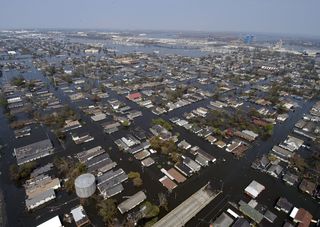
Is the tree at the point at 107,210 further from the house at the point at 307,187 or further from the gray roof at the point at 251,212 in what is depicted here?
the house at the point at 307,187

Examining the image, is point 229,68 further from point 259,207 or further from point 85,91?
point 259,207

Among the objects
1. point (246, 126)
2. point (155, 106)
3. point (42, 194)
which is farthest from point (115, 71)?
point (42, 194)

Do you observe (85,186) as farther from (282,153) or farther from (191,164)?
(282,153)

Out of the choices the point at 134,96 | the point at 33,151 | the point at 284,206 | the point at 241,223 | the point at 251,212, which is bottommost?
the point at 284,206

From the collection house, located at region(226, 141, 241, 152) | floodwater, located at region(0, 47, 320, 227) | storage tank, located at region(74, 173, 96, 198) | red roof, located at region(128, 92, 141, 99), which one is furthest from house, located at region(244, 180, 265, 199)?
red roof, located at region(128, 92, 141, 99)

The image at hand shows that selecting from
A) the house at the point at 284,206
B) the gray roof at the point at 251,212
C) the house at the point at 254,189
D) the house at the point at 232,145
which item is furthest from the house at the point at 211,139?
the house at the point at 284,206

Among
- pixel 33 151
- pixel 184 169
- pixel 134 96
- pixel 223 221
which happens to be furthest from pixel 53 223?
pixel 134 96

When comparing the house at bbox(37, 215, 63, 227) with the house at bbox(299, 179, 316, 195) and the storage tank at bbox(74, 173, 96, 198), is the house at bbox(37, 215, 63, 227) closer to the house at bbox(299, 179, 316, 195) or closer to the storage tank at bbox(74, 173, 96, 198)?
the storage tank at bbox(74, 173, 96, 198)
